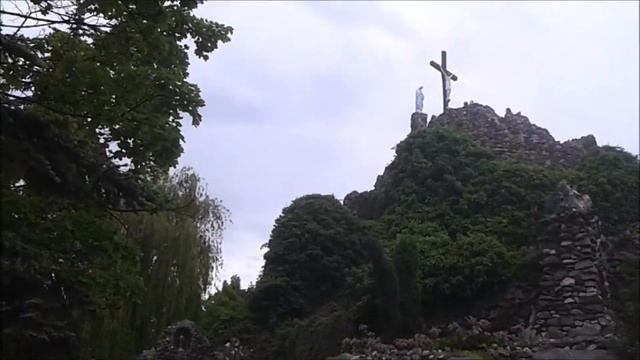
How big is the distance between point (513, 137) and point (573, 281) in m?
6.15

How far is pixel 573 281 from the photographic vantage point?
12.7 meters

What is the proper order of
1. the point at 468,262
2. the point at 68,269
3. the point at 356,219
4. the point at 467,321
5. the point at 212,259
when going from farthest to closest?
the point at 212,259 < the point at 356,219 < the point at 468,262 < the point at 467,321 < the point at 68,269

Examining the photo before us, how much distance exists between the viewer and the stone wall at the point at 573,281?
1201 centimetres

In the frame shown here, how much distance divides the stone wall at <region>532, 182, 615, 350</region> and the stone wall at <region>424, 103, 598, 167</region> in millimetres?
4025

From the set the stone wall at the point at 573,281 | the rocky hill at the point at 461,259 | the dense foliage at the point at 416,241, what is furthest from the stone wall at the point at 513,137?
the stone wall at the point at 573,281

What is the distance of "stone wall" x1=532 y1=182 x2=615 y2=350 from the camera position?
39.4 feet

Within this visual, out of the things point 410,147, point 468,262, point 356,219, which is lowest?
point 468,262

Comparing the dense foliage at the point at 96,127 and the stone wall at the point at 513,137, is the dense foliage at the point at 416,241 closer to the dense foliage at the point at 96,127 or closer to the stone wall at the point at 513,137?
the stone wall at the point at 513,137

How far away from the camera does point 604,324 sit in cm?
1202

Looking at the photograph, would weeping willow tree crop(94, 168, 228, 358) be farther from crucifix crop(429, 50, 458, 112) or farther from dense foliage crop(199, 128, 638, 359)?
crucifix crop(429, 50, 458, 112)

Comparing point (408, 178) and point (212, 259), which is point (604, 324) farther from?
point (212, 259)

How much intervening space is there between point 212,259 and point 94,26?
1145cm

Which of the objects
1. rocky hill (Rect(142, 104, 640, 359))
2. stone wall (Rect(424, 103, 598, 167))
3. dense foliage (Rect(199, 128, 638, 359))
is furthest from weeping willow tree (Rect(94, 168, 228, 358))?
stone wall (Rect(424, 103, 598, 167))

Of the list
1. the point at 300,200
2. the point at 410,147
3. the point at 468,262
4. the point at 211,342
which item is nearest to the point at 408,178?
the point at 410,147
